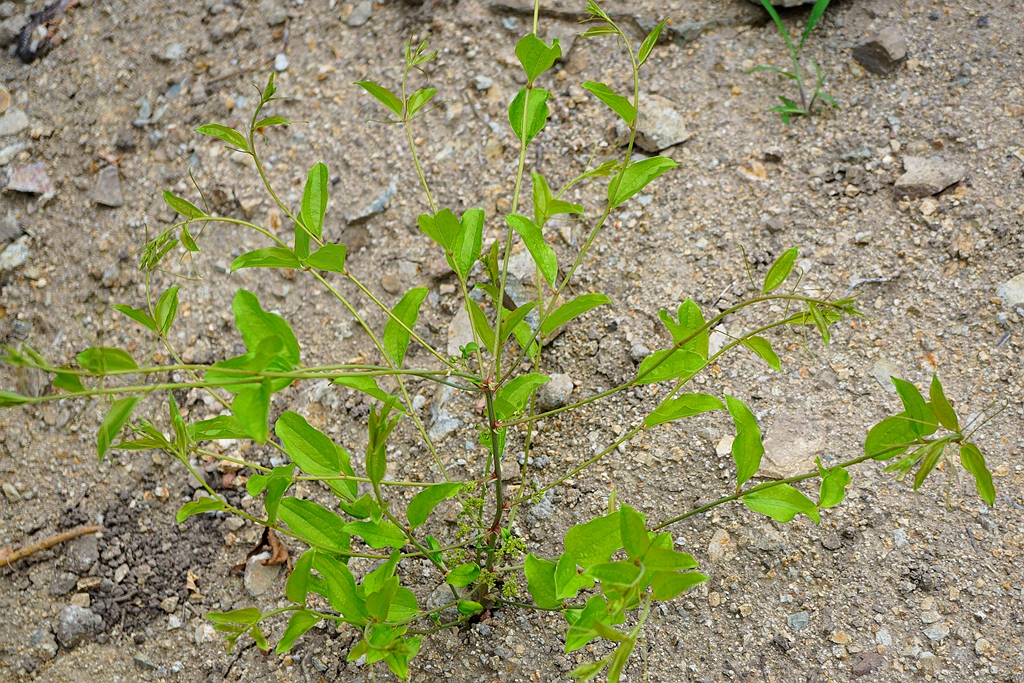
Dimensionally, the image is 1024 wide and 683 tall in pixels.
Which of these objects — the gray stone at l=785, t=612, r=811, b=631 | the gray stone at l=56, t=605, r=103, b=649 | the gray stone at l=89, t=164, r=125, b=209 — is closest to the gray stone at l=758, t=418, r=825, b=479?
the gray stone at l=785, t=612, r=811, b=631

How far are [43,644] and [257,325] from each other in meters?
1.11

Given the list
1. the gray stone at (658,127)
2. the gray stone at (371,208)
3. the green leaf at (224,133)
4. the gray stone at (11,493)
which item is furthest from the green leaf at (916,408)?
the gray stone at (11,493)

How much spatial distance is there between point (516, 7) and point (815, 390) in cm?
130

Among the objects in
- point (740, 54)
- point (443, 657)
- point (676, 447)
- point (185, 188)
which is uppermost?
point (740, 54)

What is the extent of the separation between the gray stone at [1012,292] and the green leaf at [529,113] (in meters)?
0.98

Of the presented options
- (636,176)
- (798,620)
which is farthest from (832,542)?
(636,176)

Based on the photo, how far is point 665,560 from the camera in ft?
2.53

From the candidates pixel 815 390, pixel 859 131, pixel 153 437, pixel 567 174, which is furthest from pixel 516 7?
pixel 153 437

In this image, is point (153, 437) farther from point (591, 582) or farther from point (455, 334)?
point (455, 334)

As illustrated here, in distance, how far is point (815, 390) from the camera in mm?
1406

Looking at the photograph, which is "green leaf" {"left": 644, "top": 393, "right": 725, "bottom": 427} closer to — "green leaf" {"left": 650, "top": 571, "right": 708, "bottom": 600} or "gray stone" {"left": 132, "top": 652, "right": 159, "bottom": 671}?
"green leaf" {"left": 650, "top": 571, "right": 708, "bottom": 600}

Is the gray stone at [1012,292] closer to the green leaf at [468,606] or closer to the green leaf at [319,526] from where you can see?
the green leaf at [468,606]

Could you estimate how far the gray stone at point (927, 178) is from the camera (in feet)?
5.08

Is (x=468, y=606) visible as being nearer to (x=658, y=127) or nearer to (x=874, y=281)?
(x=874, y=281)
